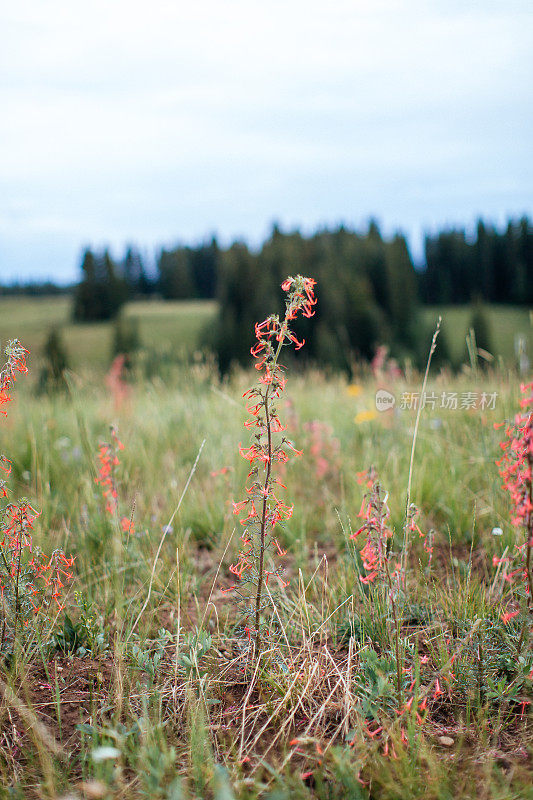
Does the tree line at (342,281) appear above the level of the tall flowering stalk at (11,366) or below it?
above

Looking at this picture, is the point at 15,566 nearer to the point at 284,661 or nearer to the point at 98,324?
the point at 284,661

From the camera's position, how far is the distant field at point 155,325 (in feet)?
188

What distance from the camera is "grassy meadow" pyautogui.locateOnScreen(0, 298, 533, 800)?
54.1 inches

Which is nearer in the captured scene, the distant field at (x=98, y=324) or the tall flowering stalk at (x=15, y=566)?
the tall flowering stalk at (x=15, y=566)

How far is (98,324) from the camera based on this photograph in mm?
69375

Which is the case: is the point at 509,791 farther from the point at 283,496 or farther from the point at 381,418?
the point at 381,418

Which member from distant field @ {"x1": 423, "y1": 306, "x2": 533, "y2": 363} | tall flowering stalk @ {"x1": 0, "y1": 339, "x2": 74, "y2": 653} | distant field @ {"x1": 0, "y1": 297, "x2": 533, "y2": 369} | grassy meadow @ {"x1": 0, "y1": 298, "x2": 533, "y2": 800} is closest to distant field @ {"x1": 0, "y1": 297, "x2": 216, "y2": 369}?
distant field @ {"x1": 0, "y1": 297, "x2": 533, "y2": 369}

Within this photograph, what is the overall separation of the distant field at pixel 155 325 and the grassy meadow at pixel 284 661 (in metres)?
51.1

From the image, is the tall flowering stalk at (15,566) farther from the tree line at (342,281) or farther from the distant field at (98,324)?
the distant field at (98,324)

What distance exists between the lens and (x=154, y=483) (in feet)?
11.1

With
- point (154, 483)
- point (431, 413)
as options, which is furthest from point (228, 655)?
point (431, 413)

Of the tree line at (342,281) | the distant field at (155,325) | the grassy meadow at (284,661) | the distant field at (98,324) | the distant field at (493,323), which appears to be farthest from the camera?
the distant field at (98,324)

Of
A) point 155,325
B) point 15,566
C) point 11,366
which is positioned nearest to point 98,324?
point 155,325

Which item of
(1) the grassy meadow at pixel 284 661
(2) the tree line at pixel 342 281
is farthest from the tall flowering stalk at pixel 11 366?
(2) the tree line at pixel 342 281
